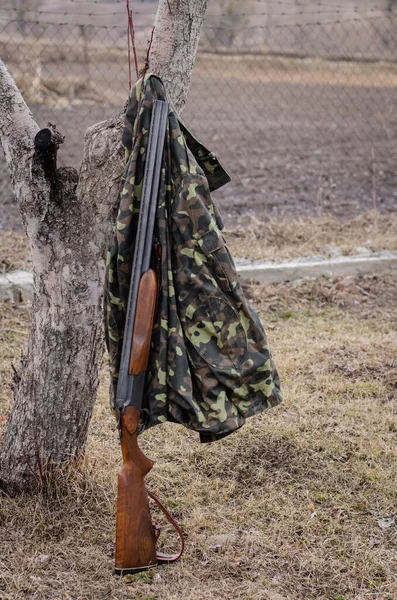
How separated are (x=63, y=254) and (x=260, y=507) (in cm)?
137

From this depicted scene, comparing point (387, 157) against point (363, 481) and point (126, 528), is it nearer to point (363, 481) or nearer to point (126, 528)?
point (363, 481)

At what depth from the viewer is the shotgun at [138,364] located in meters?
2.49

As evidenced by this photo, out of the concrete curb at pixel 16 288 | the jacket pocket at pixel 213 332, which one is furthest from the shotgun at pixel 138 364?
the concrete curb at pixel 16 288

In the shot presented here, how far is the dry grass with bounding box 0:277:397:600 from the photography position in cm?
267

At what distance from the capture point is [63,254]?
2.89 metres

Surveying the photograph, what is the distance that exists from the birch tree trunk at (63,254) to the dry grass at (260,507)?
21 centimetres

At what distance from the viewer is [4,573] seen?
266 cm

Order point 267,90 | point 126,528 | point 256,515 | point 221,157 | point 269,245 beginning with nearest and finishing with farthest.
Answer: point 126,528, point 256,515, point 269,245, point 221,157, point 267,90

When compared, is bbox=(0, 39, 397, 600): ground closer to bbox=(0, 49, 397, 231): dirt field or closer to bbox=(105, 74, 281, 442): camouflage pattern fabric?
bbox=(105, 74, 281, 442): camouflage pattern fabric

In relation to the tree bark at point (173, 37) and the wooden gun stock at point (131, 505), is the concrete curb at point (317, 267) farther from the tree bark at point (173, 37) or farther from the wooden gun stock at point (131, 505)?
the wooden gun stock at point (131, 505)

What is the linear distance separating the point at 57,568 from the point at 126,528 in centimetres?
41

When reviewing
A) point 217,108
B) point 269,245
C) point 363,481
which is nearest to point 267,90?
point 217,108

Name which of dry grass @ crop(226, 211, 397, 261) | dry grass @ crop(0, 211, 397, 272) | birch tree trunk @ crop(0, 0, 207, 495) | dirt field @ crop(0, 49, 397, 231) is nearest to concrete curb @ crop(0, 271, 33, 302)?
dry grass @ crop(0, 211, 397, 272)

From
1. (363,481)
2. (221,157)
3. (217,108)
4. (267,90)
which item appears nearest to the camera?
(363,481)
